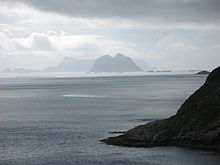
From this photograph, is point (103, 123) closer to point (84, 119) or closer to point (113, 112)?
point (84, 119)

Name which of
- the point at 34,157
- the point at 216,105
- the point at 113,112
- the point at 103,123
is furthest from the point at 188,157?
the point at 113,112

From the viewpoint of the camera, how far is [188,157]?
69312 mm

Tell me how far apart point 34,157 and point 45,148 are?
7.50 m

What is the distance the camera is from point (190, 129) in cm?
8112

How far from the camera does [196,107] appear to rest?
8706 cm

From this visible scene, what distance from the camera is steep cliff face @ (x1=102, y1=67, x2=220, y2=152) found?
7769cm

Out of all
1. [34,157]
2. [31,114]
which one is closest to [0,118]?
[31,114]

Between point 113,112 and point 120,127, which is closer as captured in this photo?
point 120,127

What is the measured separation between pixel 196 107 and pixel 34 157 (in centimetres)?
4008

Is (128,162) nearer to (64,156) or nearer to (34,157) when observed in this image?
(64,156)

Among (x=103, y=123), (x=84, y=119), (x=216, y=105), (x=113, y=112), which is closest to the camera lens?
Answer: (x=216, y=105)

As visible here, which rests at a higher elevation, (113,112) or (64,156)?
(113,112)

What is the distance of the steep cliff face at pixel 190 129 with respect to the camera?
255ft

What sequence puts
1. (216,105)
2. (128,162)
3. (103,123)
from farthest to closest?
(103,123)
(216,105)
(128,162)
